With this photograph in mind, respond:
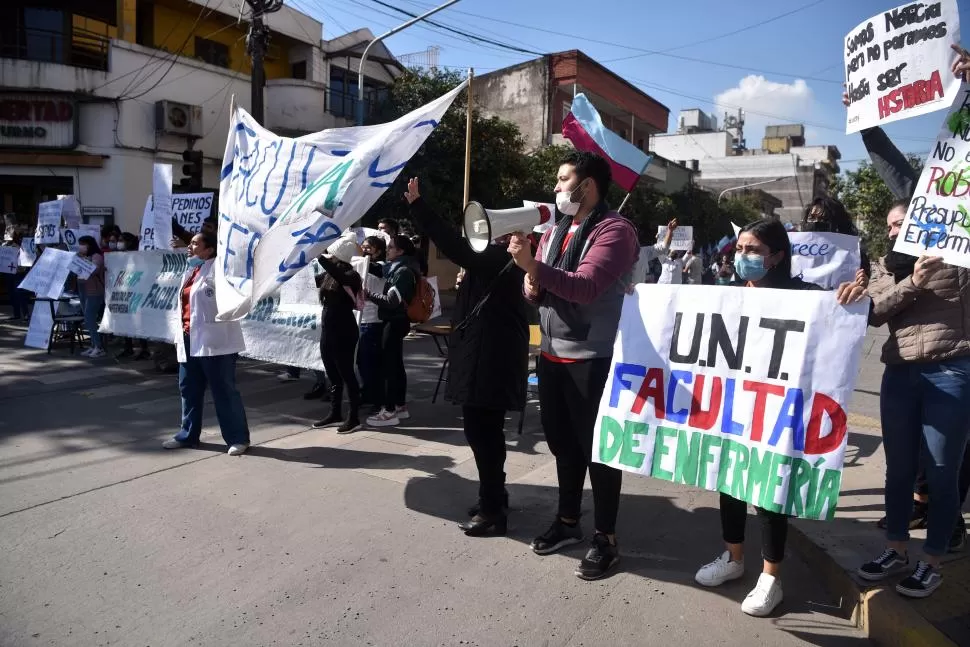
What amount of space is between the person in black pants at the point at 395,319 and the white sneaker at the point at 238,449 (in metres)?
1.29

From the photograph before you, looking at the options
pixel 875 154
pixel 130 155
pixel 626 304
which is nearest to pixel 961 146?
Result: pixel 875 154

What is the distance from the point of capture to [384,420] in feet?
22.1

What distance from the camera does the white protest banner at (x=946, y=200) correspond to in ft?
9.42

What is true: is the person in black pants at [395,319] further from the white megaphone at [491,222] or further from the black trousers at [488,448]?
the white megaphone at [491,222]

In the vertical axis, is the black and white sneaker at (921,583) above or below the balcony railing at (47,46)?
below

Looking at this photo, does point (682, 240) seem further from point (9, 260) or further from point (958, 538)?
point (9, 260)

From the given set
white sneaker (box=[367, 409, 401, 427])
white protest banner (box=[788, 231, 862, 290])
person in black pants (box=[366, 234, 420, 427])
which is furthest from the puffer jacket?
white sneaker (box=[367, 409, 401, 427])

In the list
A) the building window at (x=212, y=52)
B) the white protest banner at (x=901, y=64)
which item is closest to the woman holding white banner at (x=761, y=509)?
the white protest banner at (x=901, y=64)

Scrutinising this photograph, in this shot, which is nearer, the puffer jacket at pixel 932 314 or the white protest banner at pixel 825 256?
the puffer jacket at pixel 932 314

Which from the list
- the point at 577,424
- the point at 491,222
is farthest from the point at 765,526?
the point at 491,222

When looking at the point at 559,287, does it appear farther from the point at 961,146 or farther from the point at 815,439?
the point at 961,146

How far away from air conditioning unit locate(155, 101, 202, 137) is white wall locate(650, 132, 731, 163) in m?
49.6

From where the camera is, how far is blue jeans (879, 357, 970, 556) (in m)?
3.14

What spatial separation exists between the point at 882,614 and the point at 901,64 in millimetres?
2439
